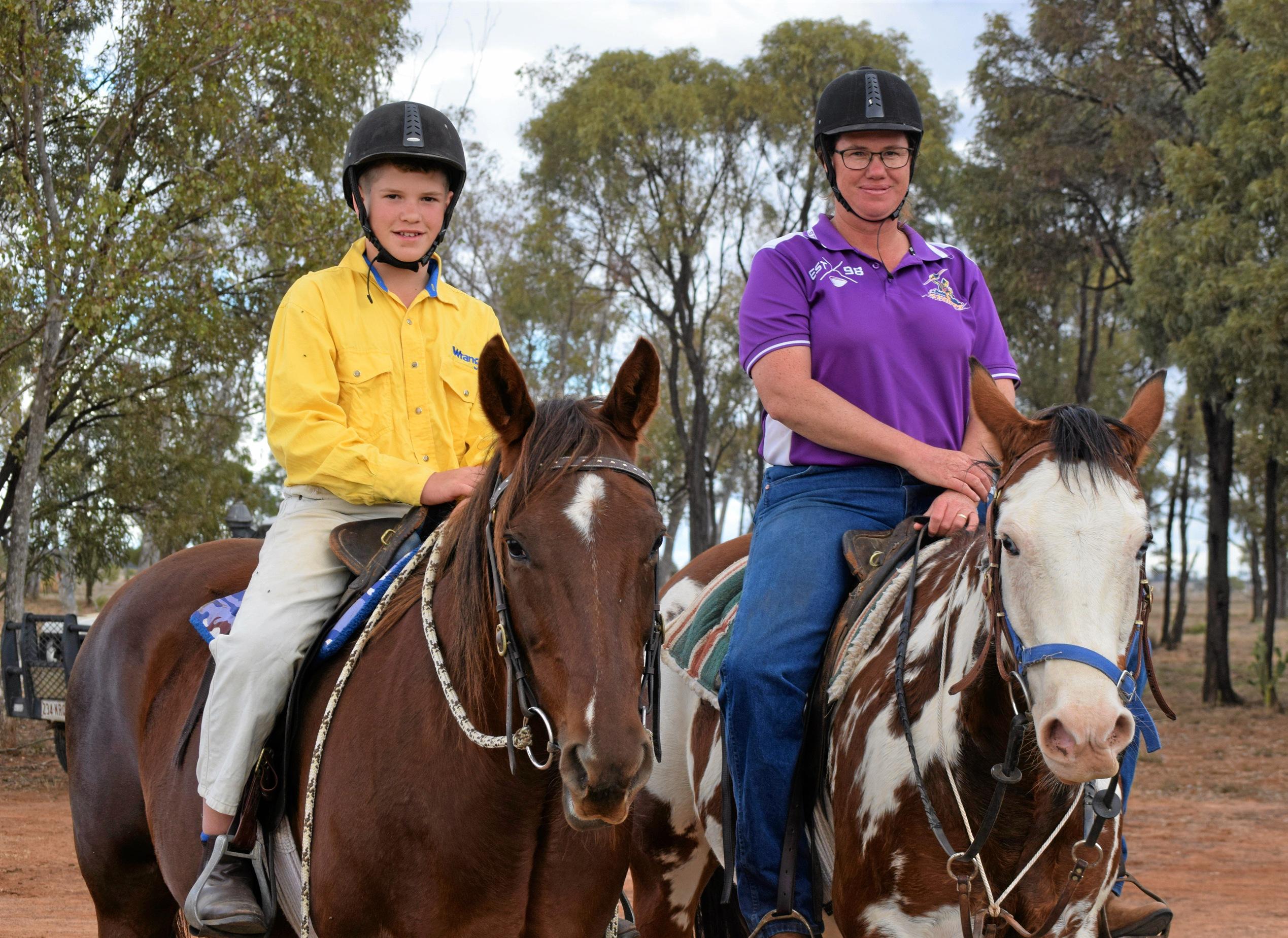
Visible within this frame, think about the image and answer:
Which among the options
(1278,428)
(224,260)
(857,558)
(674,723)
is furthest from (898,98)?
(1278,428)

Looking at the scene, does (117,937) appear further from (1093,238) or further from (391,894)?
(1093,238)

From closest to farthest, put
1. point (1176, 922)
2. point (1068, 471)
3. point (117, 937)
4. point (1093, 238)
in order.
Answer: point (1068, 471) → point (117, 937) → point (1176, 922) → point (1093, 238)

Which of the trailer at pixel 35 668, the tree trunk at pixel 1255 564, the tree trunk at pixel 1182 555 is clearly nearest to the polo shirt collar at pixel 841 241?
the trailer at pixel 35 668

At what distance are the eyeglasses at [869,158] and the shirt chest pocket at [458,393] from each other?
1.46 meters

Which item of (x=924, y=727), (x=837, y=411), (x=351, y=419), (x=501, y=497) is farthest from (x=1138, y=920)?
(x=351, y=419)

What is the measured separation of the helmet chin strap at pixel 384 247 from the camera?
373 centimetres

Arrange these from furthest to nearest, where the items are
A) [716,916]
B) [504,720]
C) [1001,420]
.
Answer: [716,916] < [1001,420] < [504,720]

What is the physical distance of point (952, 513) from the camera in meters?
3.42

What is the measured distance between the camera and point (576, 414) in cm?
271

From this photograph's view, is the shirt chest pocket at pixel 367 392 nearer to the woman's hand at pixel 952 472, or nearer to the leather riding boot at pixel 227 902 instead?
the leather riding boot at pixel 227 902

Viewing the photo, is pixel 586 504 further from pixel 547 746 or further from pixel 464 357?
pixel 464 357

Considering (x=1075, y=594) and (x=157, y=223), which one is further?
(x=157, y=223)

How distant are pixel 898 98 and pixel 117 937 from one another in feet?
13.3

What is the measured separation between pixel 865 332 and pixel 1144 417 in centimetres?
101
